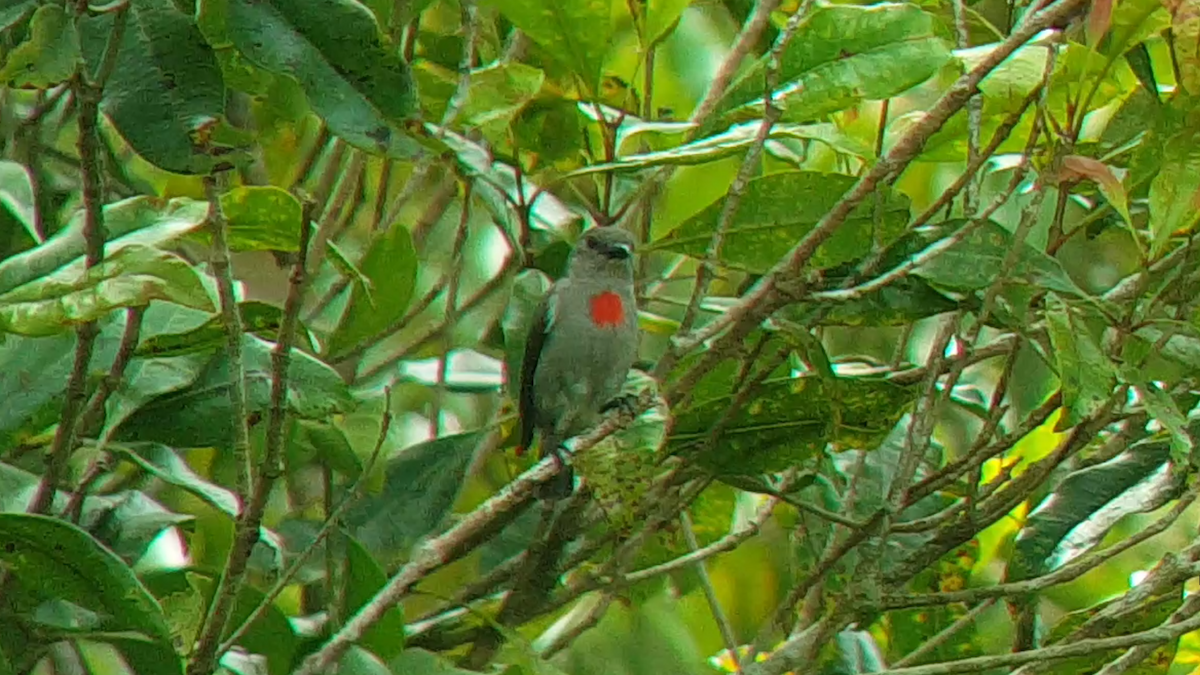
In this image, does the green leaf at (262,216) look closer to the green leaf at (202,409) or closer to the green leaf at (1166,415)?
the green leaf at (202,409)

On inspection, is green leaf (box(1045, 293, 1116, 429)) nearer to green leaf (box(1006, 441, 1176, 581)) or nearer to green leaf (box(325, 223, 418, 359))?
green leaf (box(1006, 441, 1176, 581))

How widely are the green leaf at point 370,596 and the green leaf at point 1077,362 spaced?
0.86m

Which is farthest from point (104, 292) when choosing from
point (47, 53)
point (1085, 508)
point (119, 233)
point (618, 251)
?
point (618, 251)

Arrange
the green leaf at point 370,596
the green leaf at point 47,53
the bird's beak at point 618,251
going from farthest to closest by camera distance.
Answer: the bird's beak at point 618,251 → the green leaf at point 370,596 → the green leaf at point 47,53

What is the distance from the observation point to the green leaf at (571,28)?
209 centimetres

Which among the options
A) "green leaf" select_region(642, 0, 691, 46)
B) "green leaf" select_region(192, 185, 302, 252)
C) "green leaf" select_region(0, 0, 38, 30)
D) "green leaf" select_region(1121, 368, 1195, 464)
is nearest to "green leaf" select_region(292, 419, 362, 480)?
"green leaf" select_region(192, 185, 302, 252)

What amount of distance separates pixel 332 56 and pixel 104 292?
11.7 inches

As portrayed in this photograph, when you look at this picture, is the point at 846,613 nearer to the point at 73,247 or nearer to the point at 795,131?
the point at 795,131

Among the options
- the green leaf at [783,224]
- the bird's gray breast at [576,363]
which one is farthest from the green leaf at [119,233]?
the bird's gray breast at [576,363]

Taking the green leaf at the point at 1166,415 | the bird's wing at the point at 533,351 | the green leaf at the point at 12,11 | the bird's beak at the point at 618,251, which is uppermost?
the green leaf at the point at 12,11

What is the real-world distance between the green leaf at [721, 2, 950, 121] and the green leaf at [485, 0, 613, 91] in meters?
0.20

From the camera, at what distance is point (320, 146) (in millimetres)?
2766

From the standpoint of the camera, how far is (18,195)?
210 cm

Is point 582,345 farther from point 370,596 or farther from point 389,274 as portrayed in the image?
point 370,596
